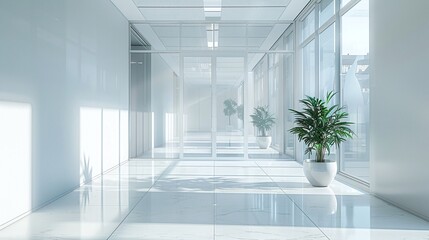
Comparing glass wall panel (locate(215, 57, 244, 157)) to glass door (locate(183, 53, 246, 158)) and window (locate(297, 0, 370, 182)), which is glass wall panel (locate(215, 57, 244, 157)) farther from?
window (locate(297, 0, 370, 182))

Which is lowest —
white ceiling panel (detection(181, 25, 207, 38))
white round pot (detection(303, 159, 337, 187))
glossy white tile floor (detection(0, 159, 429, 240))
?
glossy white tile floor (detection(0, 159, 429, 240))

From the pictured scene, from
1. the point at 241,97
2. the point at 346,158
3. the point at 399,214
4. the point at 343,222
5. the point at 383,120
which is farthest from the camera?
the point at 241,97

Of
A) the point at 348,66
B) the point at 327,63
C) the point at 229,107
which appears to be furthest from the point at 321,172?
the point at 229,107

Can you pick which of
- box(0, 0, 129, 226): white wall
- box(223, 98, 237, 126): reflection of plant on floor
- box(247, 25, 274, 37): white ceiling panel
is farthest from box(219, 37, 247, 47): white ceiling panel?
box(0, 0, 129, 226): white wall

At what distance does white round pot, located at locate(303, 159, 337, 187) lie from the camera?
19.4 ft

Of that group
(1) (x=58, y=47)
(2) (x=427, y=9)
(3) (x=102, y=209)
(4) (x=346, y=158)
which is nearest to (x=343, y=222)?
(2) (x=427, y=9)

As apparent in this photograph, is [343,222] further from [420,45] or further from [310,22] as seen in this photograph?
[310,22]

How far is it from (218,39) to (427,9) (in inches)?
262

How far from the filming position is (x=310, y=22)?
29.0 ft

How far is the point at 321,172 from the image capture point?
19.4 feet

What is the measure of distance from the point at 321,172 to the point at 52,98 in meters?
3.78

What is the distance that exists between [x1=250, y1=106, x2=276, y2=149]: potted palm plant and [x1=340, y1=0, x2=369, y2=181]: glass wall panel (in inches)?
Answer: 133

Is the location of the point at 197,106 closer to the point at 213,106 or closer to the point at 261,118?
the point at 213,106

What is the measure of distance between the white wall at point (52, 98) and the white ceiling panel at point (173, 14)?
113 centimetres
